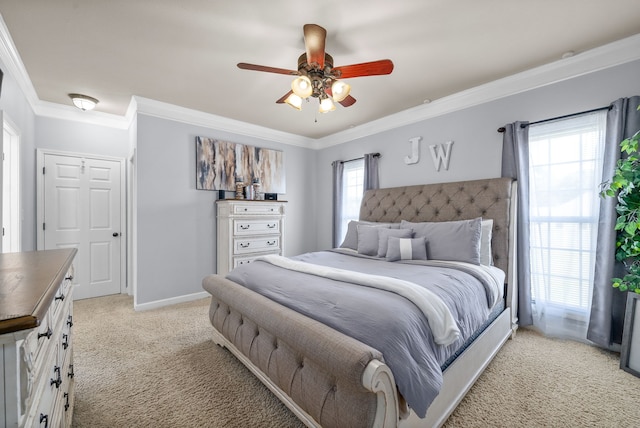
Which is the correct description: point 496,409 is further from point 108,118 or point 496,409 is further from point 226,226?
point 108,118

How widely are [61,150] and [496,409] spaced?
5021mm

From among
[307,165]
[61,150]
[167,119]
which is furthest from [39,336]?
[307,165]

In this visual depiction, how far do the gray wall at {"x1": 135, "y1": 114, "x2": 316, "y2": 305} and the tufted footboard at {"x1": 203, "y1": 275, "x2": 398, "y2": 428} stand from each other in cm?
184

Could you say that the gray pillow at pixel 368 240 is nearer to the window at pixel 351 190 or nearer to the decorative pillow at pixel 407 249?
the decorative pillow at pixel 407 249

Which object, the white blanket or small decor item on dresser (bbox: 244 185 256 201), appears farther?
small decor item on dresser (bbox: 244 185 256 201)

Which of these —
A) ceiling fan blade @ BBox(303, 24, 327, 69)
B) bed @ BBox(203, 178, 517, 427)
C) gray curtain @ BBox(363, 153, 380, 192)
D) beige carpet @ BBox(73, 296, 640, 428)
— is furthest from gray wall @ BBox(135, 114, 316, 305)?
ceiling fan blade @ BBox(303, 24, 327, 69)

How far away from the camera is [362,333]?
4.19 ft

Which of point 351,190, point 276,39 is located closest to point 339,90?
point 276,39

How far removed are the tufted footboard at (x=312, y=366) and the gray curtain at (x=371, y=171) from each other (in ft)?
8.49

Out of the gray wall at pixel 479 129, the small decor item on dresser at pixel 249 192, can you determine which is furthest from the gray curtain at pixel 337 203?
the small decor item on dresser at pixel 249 192

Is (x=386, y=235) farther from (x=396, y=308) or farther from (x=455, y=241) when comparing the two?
(x=396, y=308)

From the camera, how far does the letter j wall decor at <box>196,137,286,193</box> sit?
3.71m

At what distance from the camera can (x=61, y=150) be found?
3.51m

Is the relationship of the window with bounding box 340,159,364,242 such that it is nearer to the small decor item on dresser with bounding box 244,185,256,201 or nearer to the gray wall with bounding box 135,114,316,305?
the small decor item on dresser with bounding box 244,185,256,201
